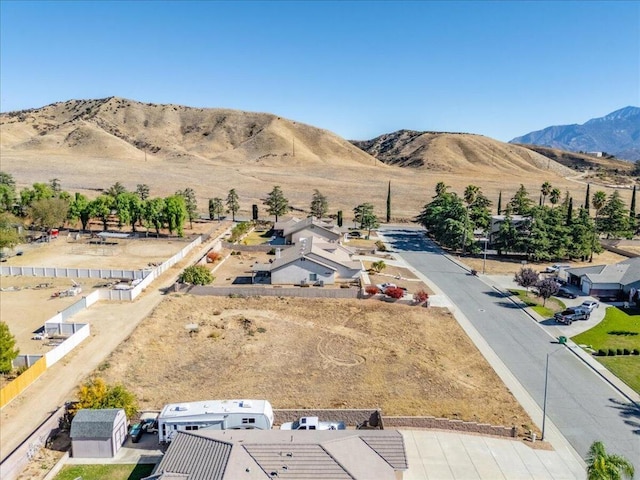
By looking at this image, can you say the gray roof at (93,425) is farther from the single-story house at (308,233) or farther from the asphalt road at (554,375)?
the single-story house at (308,233)

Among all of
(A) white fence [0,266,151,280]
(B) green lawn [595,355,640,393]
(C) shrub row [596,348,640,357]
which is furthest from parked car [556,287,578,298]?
(A) white fence [0,266,151,280]

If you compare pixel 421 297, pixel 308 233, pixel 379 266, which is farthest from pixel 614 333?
pixel 308 233

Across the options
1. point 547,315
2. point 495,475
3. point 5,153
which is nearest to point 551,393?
point 495,475

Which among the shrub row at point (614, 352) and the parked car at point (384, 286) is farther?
the parked car at point (384, 286)

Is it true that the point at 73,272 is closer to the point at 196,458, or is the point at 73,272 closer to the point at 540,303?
the point at 196,458

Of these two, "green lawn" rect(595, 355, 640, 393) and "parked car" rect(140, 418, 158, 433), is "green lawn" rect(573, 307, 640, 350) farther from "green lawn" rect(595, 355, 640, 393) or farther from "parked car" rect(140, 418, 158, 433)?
"parked car" rect(140, 418, 158, 433)

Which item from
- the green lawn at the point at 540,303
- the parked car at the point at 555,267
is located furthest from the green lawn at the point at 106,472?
the parked car at the point at 555,267
